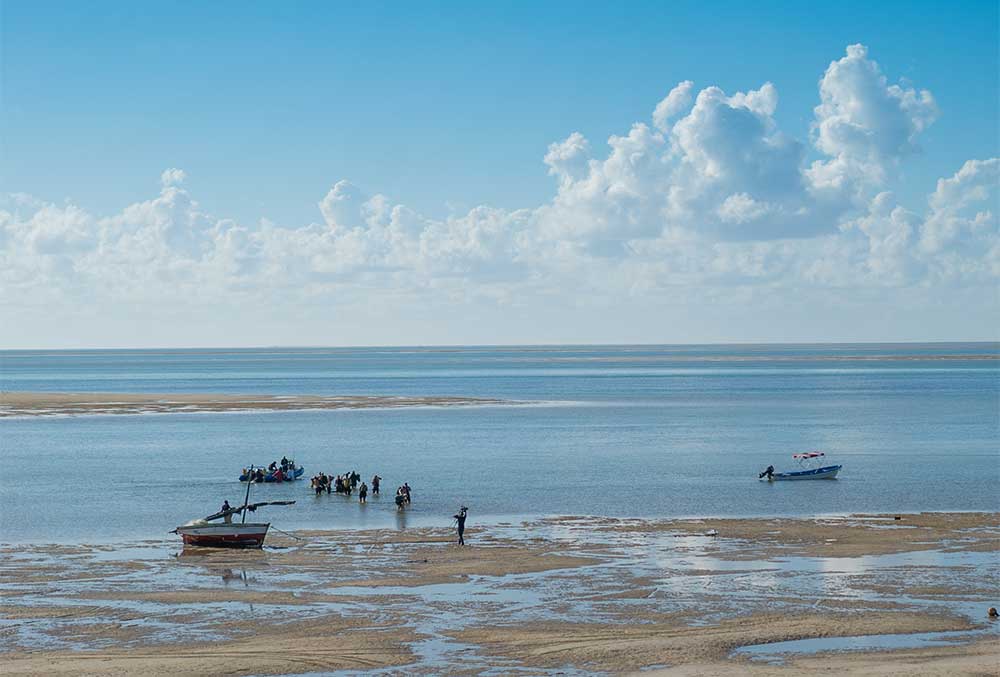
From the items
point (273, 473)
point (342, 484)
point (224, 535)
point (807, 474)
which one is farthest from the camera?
point (273, 473)

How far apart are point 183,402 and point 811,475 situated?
311ft

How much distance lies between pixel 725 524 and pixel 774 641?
20.4m

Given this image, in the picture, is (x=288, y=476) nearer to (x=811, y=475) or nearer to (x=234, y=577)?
(x=811, y=475)

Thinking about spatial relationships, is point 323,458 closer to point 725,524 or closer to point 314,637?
point 725,524

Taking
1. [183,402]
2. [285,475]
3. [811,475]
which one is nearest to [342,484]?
[285,475]

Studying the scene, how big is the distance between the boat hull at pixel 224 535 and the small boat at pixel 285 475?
24268mm

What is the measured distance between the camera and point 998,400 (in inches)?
5605

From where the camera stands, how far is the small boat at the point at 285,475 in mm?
70188

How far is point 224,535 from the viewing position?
45.4m

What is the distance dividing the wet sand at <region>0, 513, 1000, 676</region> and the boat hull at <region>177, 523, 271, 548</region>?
459 mm

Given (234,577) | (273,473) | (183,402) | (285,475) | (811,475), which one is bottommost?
(234,577)

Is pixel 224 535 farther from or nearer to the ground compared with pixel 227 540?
farther from the ground

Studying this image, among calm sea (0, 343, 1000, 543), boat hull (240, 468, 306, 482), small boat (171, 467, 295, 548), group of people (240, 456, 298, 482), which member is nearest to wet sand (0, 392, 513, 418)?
calm sea (0, 343, 1000, 543)

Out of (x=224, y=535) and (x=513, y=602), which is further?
(x=224, y=535)
